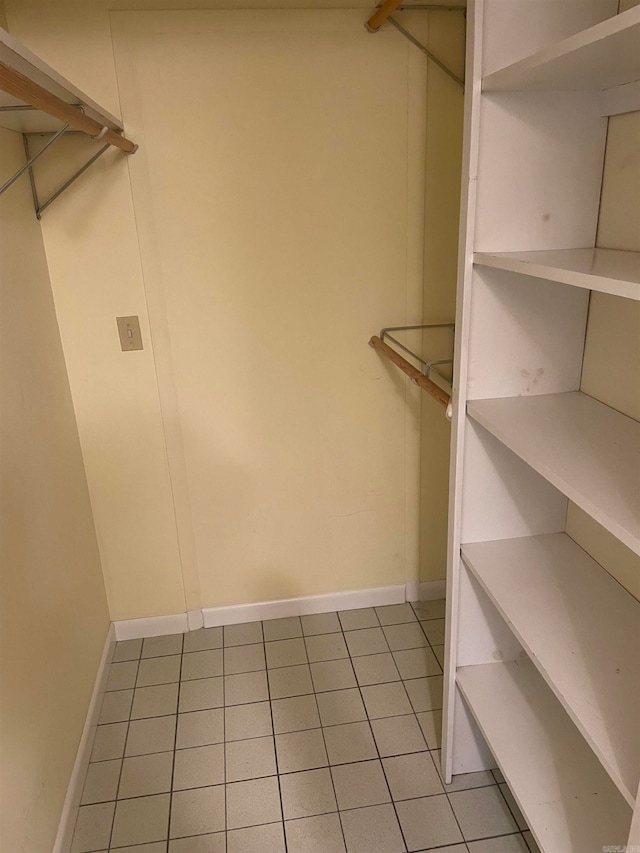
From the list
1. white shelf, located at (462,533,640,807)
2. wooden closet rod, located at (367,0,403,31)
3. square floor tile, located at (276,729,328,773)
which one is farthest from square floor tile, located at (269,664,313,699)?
wooden closet rod, located at (367,0,403,31)

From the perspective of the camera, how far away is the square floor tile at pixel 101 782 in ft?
5.47

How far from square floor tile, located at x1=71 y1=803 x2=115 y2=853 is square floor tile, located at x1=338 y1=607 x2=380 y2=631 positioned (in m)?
0.96

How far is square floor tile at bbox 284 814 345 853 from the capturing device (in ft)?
4.93

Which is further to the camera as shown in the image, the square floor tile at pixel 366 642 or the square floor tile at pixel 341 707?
the square floor tile at pixel 366 642

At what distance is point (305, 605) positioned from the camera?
233 cm

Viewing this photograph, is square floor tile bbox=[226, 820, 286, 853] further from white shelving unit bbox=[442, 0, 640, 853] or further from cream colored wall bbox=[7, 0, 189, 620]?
cream colored wall bbox=[7, 0, 189, 620]

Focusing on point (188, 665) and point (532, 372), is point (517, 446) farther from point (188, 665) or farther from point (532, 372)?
point (188, 665)

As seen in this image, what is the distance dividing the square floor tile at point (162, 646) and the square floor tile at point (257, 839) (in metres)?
0.74

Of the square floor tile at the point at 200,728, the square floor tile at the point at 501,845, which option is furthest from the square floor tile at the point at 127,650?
the square floor tile at the point at 501,845

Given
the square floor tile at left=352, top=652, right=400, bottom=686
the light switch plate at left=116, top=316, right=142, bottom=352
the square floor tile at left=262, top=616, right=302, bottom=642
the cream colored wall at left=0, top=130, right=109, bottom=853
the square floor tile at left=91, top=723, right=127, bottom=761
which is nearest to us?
the cream colored wall at left=0, top=130, right=109, bottom=853

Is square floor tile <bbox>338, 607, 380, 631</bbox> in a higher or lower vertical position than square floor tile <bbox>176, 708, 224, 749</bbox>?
higher

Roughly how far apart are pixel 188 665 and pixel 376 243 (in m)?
1.56

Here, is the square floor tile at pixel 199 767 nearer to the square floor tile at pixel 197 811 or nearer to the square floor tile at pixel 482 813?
the square floor tile at pixel 197 811

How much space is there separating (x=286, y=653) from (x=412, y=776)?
24.5 inches
